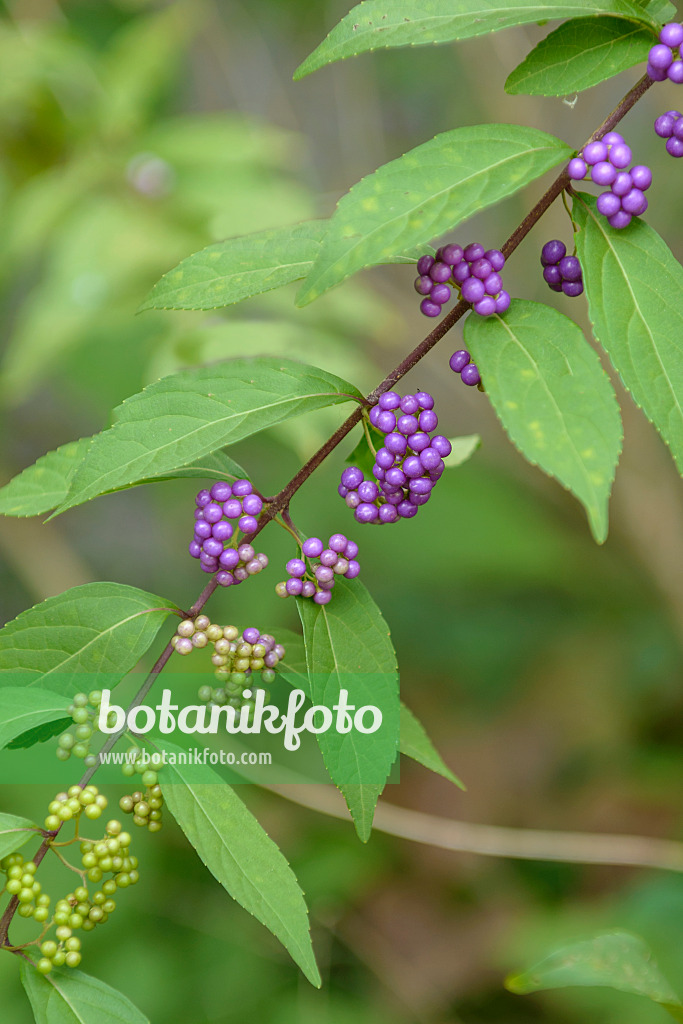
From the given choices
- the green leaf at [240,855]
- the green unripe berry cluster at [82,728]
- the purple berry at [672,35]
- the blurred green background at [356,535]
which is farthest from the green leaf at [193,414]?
the blurred green background at [356,535]

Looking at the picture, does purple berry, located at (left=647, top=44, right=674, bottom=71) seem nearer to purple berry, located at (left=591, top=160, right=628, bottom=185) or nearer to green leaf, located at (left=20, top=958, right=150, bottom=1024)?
purple berry, located at (left=591, top=160, right=628, bottom=185)

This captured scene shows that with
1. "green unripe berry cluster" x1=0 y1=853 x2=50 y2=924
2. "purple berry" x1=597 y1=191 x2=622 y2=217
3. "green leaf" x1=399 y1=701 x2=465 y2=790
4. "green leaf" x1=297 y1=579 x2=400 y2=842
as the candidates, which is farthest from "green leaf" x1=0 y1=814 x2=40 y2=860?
"purple berry" x1=597 y1=191 x2=622 y2=217

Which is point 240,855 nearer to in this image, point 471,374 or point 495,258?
point 471,374

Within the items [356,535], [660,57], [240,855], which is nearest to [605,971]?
[240,855]

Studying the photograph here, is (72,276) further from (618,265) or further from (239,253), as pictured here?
Answer: (618,265)

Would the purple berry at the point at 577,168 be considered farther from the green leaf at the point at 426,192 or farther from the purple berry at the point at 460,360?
the purple berry at the point at 460,360

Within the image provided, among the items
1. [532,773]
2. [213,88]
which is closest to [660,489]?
[532,773]
